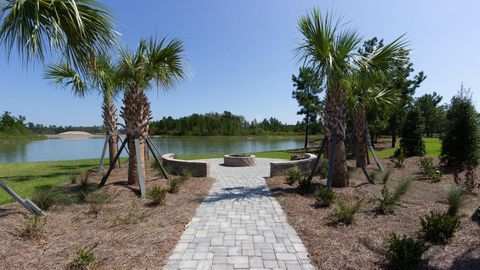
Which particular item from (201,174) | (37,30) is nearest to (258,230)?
(37,30)

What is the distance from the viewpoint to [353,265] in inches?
136

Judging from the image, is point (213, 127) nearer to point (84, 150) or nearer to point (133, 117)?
point (84, 150)

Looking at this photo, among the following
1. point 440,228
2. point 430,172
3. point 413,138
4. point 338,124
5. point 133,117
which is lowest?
point 440,228

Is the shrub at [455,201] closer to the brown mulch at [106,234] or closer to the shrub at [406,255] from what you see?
the shrub at [406,255]

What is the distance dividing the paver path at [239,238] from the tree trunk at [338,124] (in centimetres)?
211

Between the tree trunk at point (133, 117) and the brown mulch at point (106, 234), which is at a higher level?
the tree trunk at point (133, 117)

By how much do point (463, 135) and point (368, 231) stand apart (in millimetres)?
8062

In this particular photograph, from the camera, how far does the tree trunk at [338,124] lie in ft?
25.6

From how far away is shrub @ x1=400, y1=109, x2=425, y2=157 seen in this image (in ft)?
48.3

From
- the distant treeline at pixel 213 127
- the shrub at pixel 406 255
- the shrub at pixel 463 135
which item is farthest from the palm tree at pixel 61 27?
the distant treeline at pixel 213 127

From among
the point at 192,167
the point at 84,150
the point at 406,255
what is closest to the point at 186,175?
the point at 192,167

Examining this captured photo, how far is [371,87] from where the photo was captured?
10.3 meters

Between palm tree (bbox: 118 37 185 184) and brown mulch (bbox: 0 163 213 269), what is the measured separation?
74.4 inches

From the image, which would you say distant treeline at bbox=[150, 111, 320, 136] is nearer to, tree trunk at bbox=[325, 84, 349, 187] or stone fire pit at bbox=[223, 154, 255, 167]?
stone fire pit at bbox=[223, 154, 255, 167]
